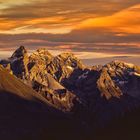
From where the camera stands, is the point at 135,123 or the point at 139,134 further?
the point at 135,123

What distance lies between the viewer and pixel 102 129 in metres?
191

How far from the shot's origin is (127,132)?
Answer: 583 feet

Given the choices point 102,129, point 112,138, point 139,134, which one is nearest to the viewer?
point 139,134

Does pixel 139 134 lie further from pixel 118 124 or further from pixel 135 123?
pixel 118 124

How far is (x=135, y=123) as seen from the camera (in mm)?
181875

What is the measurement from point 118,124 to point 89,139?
17393 mm

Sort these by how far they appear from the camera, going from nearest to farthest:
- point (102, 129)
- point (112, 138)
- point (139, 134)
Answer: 1. point (139, 134)
2. point (112, 138)
3. point (102, 129)

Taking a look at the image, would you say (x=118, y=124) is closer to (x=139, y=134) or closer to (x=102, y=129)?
(x=102, y=129)

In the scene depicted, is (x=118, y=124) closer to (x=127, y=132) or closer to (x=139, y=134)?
(x=127, y=132)

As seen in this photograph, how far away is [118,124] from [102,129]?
923cm

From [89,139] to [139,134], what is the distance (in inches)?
949

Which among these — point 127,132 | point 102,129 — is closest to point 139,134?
point 127,132

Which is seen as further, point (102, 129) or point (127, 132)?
point (102, 129)

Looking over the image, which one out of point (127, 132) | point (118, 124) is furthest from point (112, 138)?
point (118, 124)
